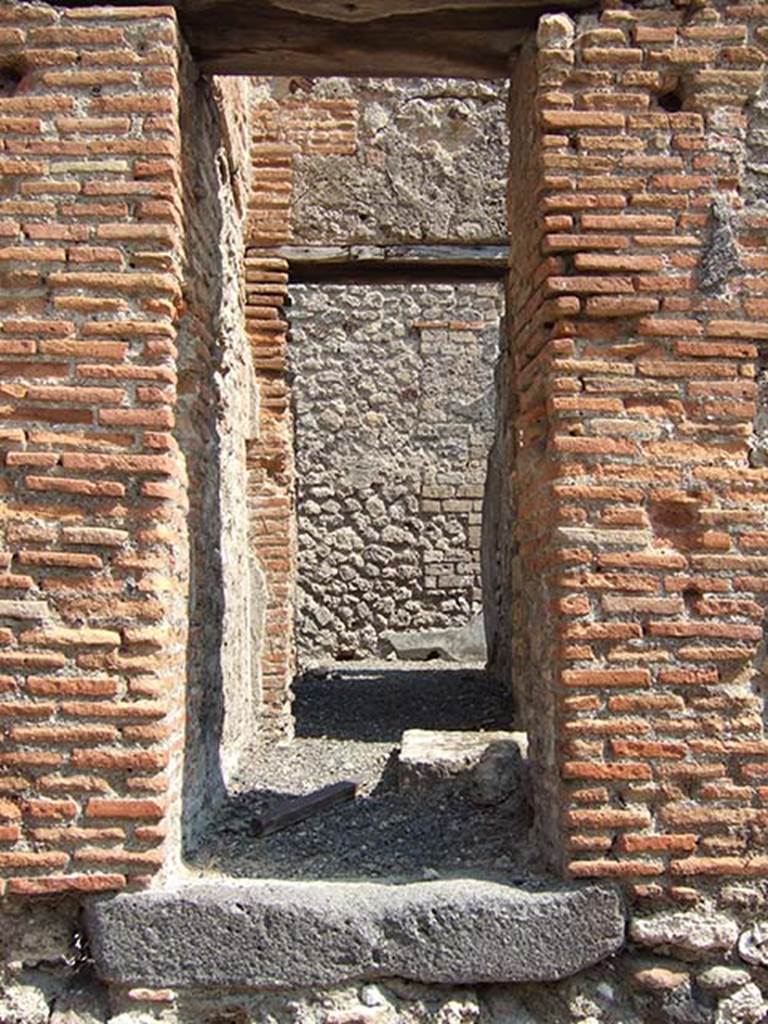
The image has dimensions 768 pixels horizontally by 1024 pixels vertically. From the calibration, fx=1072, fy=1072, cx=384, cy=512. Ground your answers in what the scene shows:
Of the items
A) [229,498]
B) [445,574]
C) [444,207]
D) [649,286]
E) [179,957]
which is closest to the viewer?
[179,957]

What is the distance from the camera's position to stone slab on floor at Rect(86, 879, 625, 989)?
3.26m

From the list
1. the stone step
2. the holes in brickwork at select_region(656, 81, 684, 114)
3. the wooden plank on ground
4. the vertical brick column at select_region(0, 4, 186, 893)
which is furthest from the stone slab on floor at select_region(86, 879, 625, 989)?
the holes in brickwork at select_region(656, 81, 684, 114)

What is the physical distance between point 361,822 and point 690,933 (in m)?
1.58

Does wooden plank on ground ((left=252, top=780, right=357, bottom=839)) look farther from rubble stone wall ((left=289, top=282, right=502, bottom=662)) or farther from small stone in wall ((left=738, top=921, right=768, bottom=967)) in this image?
rubble stone wall ((left=289, top=282, right=502, bottom=662))

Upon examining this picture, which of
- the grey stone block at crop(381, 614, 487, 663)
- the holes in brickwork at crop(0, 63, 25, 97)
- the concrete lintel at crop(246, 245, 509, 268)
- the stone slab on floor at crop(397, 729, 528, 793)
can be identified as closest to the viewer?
the holes in brickwork at crop(0, 63, 25, 97)

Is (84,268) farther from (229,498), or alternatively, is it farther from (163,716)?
(229,498)

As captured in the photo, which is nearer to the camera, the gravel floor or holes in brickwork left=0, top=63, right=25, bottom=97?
holes in brickwork left=0, top=63, right=25, bottom=97

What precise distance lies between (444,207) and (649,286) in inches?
165

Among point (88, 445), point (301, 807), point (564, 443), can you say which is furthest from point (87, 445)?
point (301, 807)

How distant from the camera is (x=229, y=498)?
543 cm

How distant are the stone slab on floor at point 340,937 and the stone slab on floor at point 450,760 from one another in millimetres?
1242

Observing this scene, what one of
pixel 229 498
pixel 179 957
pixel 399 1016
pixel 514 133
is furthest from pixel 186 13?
pixel 399 1016

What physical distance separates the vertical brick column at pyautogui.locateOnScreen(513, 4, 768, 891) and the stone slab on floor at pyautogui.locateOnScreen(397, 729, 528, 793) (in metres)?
1.07

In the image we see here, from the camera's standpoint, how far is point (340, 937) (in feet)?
10.7
